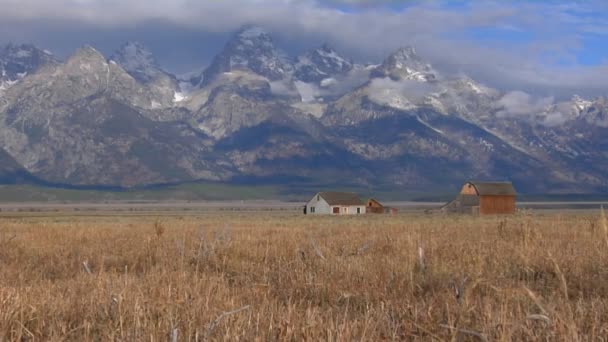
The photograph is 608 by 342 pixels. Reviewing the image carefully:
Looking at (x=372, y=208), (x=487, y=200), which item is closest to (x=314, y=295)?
(x=487, y=200)

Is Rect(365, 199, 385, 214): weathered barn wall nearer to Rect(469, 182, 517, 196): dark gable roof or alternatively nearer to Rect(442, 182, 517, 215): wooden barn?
Rect(442, 182, 517, 215): wooden barn

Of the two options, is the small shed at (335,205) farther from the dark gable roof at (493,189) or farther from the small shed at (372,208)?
the dark gable roof at (493,189)

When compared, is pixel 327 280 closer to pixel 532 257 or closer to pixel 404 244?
pixel 532 257

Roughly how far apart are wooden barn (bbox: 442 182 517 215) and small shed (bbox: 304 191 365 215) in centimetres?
2602

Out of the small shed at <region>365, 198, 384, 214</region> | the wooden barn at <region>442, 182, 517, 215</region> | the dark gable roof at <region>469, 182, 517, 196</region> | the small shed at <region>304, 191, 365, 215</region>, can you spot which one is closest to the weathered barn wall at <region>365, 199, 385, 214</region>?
the small shed at <region>365, 198, 384, 214</region>

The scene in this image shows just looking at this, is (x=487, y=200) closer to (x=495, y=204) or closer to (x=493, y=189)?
(x=495, y=204)

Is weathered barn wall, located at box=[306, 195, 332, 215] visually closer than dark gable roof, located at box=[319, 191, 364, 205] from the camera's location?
Yes

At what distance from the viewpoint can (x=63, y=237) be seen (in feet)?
76.6

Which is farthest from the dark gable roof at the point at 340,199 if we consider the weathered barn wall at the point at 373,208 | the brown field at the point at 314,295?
the brown field at the point at 314,295

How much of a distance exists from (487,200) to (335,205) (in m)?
35.6

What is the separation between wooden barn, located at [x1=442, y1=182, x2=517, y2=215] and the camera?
132m

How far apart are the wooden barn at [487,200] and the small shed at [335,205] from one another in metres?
26.0

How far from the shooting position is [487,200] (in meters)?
132

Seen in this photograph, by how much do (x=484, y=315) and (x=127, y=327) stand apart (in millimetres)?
3910
